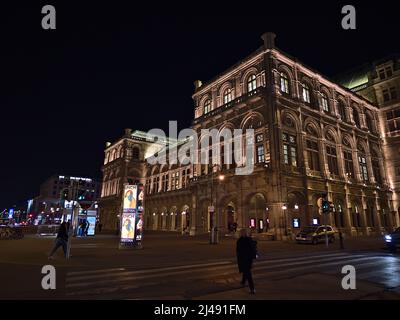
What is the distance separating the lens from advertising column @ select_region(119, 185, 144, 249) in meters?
19.0

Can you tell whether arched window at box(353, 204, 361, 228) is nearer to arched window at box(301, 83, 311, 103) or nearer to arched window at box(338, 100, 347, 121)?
arched window at box(338, 100, 347, 121)

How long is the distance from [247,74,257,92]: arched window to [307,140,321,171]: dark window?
968 cm

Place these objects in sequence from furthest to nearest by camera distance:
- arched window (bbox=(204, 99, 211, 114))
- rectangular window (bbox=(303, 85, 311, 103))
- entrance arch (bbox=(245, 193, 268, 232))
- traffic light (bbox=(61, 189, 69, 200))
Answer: arched window (bbox=(204, 99, 211, 114)), rectangular window (bbox=(303, 85, 311, 103)), entrance arch (bbox=(245, 193, 268, 232)), traffic light (bbox=(61, 189, 69, 200))

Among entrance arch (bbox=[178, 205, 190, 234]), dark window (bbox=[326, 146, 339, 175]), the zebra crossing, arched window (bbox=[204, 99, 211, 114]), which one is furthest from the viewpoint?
entrance arch (bbox=[178, 205, 190, 234])

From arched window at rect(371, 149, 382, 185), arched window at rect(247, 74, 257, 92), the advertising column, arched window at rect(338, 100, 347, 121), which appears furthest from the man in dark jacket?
arched window at rect(371, 149, 382, 185)

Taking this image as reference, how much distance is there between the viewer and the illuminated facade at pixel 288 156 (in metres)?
29.0

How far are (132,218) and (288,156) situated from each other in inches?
745

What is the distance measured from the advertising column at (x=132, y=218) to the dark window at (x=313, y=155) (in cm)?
2209

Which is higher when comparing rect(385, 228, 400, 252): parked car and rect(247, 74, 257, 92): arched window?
rect(247, 74, 257, 92): arched window

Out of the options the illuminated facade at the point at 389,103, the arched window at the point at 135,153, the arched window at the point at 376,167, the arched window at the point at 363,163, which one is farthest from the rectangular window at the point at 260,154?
the arched window at the point at 135,153

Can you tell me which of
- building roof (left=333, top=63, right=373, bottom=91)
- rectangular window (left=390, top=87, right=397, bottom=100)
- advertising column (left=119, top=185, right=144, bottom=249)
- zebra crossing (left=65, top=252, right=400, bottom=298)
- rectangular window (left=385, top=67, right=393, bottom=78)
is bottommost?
zebra crossing (left=65, top=252, right=400, bottom=298)

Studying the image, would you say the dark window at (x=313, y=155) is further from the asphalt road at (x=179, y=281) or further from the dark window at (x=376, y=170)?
the asphalt road at (x=179, y=281)
